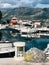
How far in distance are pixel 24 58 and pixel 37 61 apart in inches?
26.5

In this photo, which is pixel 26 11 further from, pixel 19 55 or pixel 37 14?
pixel 19 55

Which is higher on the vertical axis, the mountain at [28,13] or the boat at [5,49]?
the boat at [5,49]

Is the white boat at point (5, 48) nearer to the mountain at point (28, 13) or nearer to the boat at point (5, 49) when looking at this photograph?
the boat at point (5, 49)

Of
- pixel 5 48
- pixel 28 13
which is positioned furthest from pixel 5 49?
pixel 28 13

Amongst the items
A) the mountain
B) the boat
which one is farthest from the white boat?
the mountain

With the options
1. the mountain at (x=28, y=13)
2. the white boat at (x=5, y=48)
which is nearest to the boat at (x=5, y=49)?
the white boat at (x=5, y=48)

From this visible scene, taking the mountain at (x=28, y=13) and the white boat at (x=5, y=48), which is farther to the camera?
the mountain at (x=28, y=13)

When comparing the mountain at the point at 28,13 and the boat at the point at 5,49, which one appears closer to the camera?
the boat at the point at 5,49

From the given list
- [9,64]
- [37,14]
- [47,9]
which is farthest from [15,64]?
[47,9]

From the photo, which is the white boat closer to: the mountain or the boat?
the boat

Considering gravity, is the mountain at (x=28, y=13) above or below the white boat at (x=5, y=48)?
below

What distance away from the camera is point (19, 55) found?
15234 mm

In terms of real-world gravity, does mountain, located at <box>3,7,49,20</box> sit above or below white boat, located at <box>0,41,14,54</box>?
below

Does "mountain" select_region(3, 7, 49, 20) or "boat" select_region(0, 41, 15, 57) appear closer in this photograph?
"boat" select_region(0, 41, 15, 57)
